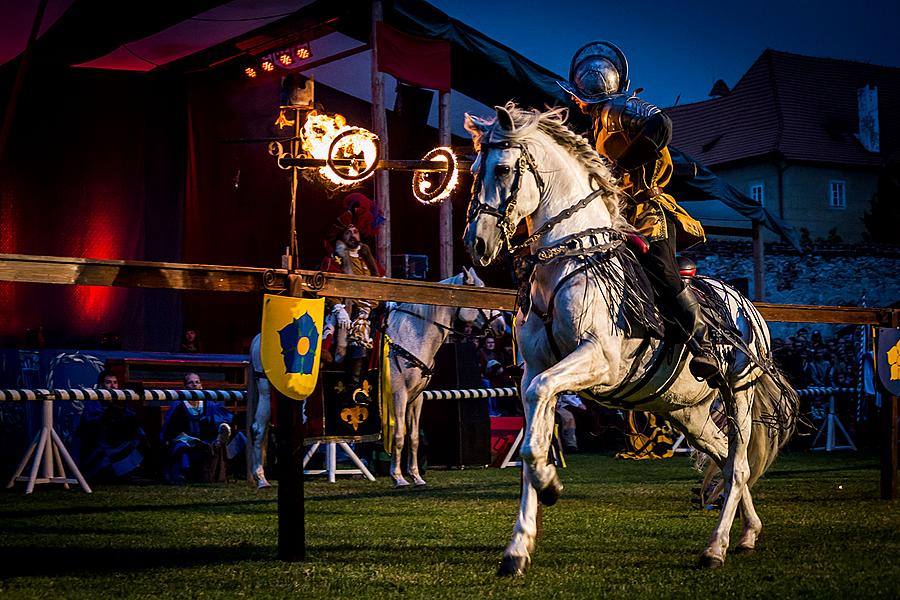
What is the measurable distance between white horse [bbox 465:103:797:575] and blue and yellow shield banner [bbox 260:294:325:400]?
1033 millimetres

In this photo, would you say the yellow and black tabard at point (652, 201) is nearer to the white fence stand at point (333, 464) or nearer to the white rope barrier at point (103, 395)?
the white rope barrier at point (103, 395)

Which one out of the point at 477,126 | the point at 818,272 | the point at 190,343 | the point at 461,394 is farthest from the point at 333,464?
the point at 818,272

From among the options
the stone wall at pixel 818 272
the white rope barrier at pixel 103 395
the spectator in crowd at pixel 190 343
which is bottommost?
the white rope barrier at pixel 103 395

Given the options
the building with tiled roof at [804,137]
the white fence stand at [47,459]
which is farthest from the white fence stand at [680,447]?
the building with tiled roof at [804,137]

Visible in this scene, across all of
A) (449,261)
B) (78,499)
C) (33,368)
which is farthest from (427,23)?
(78,499)

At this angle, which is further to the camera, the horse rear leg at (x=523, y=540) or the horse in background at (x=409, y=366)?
the horse in background at (x=409, y=366)

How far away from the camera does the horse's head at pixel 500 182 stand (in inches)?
222

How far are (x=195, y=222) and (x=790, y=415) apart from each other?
13.9 metres

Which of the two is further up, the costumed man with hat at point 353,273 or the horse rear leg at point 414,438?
the costumed man with hat at point 353,273

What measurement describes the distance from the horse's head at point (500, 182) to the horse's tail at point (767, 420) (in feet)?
8.11

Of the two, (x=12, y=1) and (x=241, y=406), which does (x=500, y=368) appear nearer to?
(x=241, y=406)

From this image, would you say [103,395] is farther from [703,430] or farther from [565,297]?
[565,297]

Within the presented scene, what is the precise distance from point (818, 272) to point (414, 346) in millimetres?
27688

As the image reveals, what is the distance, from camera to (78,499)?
10.2 metres
